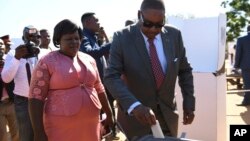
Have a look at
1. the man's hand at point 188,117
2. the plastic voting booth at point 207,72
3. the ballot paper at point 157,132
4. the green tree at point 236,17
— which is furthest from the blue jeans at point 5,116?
the green tree at point 236,17

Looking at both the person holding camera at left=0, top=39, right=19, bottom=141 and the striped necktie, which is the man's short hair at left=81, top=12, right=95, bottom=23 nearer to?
the person holding camera at left=0, top=39, right=19, bottom=141

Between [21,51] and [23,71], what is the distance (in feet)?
1.05

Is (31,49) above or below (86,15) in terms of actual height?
below

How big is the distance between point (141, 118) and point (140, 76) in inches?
16.8

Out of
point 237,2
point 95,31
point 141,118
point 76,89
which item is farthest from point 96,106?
point 237,2

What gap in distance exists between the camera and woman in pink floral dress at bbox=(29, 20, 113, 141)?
3.06 m

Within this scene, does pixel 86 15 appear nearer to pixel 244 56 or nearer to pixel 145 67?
pixel 145 67

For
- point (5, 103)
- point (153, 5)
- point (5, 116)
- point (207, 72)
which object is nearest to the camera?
point (153, 5)

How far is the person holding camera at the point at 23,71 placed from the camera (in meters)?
4.42

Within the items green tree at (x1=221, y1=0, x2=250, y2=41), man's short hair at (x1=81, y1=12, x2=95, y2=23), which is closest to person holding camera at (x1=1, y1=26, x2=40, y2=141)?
man's short hair at (x1=81, y1=12, x2=95, y2=23)

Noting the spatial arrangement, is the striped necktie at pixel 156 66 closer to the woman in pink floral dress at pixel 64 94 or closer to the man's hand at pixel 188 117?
the man's hand at pixel 188 117

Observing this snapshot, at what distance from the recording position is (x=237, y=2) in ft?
100

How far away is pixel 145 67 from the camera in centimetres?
295

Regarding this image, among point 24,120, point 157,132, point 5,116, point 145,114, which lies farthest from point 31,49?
point 157,132
